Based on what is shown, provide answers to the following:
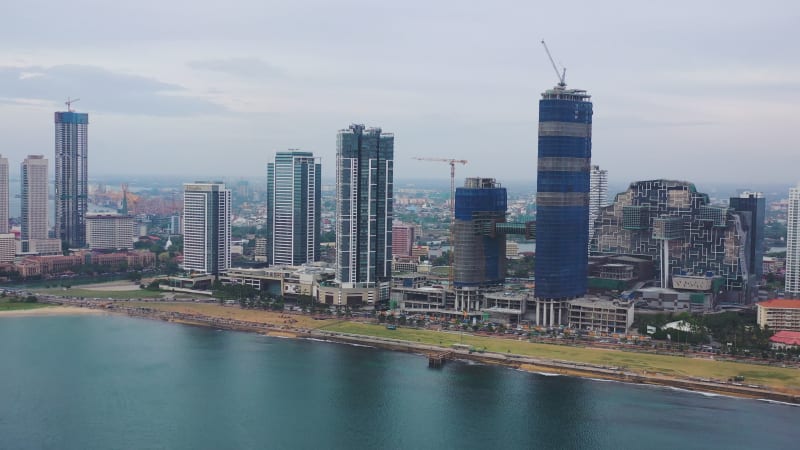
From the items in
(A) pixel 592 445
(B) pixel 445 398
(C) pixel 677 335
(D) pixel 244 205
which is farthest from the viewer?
(D) pixel 244 205

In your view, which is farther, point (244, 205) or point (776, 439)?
point (244, 205)

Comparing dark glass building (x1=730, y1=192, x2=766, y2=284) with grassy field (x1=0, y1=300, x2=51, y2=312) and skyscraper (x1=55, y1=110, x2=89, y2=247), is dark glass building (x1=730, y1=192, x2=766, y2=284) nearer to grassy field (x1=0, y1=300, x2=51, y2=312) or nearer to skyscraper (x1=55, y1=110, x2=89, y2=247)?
grassy field (x1=0, y1=300, x2=51, y2=312)

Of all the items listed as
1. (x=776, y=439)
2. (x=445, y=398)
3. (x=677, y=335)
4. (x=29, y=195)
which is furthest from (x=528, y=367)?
(x=29, y=195)

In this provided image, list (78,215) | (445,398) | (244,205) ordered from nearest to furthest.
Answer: (445,398) < (78,215) < (244,205)

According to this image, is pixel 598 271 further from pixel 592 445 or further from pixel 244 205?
pixel 244 205

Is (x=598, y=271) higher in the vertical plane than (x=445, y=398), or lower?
higher

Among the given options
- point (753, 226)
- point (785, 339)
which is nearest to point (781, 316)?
point (785, 339)

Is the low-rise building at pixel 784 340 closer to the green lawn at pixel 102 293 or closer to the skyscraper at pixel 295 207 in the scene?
the skyscraper at pixel 295 207
